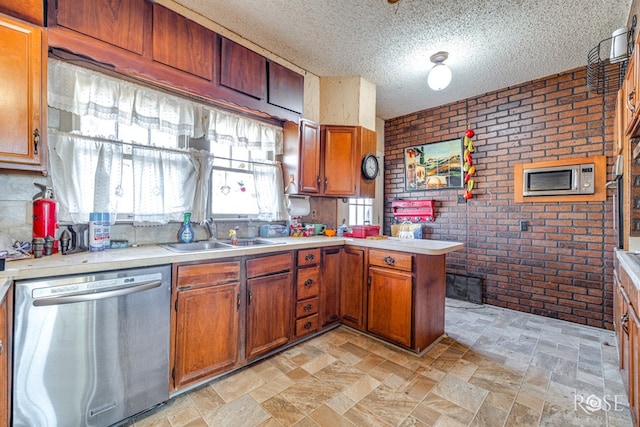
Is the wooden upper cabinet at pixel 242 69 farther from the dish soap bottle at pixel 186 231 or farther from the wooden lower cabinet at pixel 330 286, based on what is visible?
the wooden lower cabinet at pixel 330 286

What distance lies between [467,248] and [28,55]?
4362 millimetres

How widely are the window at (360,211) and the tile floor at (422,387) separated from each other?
6.20ft

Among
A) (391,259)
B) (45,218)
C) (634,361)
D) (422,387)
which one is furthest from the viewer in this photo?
(391,259)

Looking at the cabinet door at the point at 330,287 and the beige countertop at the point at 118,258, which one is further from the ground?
the beige countertop at the point at 118,258

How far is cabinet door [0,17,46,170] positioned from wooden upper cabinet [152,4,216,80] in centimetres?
63

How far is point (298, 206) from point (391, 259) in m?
1.19

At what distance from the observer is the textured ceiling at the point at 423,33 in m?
2.16

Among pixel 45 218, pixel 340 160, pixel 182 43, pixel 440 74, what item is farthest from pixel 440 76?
pixel 45 218

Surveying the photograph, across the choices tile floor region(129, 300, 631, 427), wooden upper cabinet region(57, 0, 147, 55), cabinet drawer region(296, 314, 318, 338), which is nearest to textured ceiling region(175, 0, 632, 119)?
wooden upper cabinet region(57, 0, 147, 55)

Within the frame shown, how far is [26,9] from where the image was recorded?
1.50 metres

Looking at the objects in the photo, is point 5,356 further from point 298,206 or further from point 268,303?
point 298,206

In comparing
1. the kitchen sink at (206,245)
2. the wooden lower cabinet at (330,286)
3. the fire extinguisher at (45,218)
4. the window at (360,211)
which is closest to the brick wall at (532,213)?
the window at (360,211)

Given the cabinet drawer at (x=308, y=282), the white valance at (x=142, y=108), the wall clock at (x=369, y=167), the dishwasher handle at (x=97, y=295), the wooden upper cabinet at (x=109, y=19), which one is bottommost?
the cabinet drawer at (x=308, y=282)

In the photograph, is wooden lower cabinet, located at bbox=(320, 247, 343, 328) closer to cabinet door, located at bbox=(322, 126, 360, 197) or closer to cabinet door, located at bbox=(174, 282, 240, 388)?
cabinet door, located at bbox=(322, 126, 360, 197)
